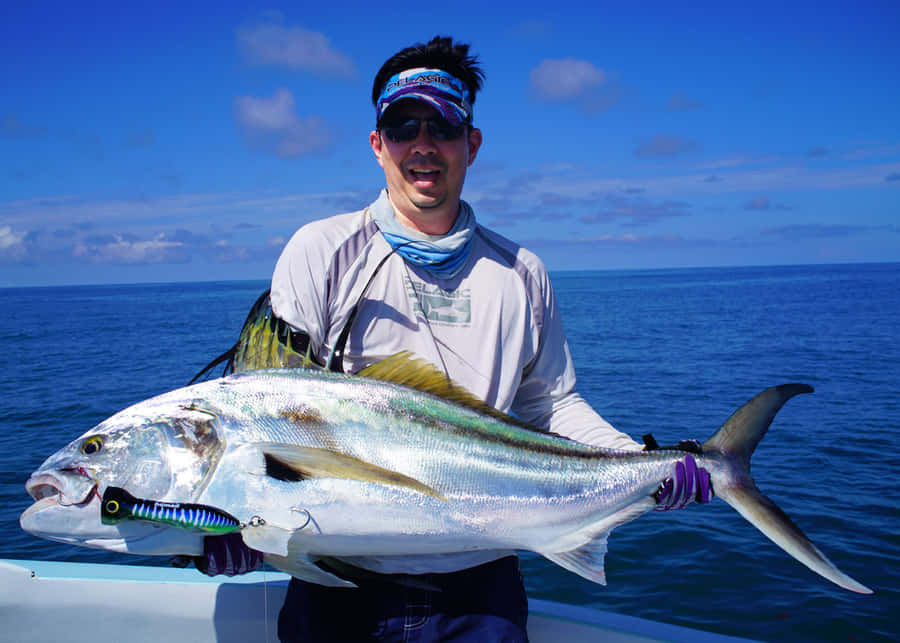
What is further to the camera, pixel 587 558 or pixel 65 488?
pixel 587 558

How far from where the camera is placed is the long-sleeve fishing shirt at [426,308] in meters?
2.45

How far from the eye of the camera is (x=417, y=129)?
259cm

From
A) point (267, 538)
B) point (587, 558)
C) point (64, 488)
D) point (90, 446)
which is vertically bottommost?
point (587, 558)

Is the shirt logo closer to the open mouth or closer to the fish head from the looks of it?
the fish head

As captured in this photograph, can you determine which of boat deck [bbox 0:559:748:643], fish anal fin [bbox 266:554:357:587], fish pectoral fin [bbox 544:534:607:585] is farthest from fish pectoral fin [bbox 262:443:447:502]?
boat deck [bbox 0:559:748:643]

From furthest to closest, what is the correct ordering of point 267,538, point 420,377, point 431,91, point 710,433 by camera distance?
point 710,433 < point 431,91 < point 420,377 < point 267,538

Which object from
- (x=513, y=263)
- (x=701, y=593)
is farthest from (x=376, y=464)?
(x=701, y=593)

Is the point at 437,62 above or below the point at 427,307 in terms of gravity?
above

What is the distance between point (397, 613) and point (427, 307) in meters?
1.21

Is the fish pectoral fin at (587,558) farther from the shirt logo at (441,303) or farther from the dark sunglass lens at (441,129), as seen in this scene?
the dark sunglass lens at (441,129)

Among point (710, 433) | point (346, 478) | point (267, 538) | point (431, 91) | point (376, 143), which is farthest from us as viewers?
point (710, 433)

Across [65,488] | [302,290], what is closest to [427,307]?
[302,290]

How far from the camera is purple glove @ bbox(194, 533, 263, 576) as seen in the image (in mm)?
2039

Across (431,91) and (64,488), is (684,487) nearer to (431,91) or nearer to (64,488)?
(431,91)
